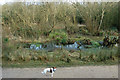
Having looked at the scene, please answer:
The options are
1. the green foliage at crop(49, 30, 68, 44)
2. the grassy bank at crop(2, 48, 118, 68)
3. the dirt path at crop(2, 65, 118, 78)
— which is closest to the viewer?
the dirt path at crop(2, 65, 118, 78)

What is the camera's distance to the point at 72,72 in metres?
4.54

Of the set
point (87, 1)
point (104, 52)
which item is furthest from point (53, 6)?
point (104, 52)

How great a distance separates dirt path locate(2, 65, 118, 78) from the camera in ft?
14.2

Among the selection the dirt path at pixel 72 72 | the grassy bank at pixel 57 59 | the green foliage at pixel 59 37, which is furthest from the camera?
the green foliage at pixel 59 37

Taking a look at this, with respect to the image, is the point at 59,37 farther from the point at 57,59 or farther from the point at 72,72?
the point at 72,72

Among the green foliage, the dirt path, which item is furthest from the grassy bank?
the green foliage

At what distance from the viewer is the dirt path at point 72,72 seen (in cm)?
432

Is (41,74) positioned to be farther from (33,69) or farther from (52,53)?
(52,53)

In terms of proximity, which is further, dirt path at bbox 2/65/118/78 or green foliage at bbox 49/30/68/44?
green foliage at bbox 49/30/68/44

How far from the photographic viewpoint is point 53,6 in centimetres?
748

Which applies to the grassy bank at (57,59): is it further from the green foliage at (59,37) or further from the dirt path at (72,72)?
the green foliage at (59,37)

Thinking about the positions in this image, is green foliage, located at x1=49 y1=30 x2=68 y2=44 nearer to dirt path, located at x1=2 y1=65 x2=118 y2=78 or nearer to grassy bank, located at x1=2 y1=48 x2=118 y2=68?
grassy bank, located at x1=2 y1=48 x2=118 y2=68

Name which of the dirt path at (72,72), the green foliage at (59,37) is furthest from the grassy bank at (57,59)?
the green foliage at (59,37)

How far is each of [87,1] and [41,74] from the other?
18.2ft
